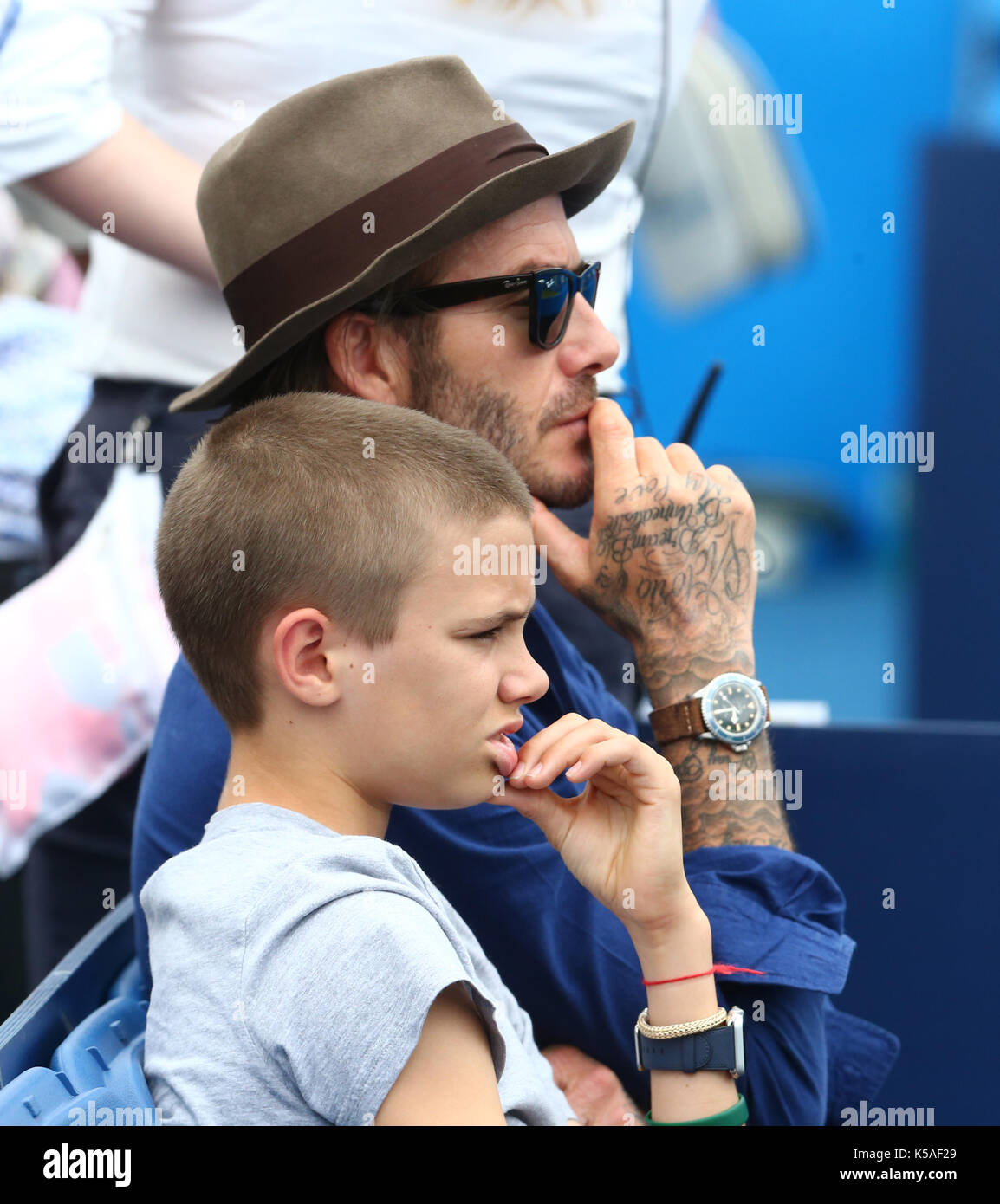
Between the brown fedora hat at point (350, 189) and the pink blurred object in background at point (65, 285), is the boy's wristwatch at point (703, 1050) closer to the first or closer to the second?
the brown fedora hat at point (350, 189)

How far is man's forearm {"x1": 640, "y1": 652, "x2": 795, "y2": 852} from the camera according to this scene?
1.61 metres

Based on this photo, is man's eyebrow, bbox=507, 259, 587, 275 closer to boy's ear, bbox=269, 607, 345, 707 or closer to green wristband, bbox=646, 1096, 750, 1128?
boy's ear, bbox=269, 607, 345, 707

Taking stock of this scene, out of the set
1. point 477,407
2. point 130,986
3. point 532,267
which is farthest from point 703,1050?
point 532,267

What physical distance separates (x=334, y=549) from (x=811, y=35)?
211 inches

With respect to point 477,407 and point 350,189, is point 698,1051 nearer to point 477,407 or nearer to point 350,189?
point 477,407

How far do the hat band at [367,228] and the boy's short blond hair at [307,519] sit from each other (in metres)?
0.37

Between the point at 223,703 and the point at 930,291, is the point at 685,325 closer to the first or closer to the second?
the point at 930,291

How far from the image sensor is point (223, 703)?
1278 mm

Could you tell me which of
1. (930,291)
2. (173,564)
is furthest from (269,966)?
(930,291)

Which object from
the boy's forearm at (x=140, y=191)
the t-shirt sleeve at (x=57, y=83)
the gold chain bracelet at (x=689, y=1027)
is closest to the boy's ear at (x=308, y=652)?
the gold chain bracelet at (x=689, y=1027)

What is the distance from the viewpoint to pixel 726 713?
5.29 ft

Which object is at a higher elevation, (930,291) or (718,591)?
(930,291)

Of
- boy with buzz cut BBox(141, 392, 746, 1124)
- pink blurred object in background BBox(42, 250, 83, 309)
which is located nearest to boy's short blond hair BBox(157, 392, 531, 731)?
boy with buzz cut BBox(141, 392, 746, 1124)

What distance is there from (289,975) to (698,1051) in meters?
0.48
